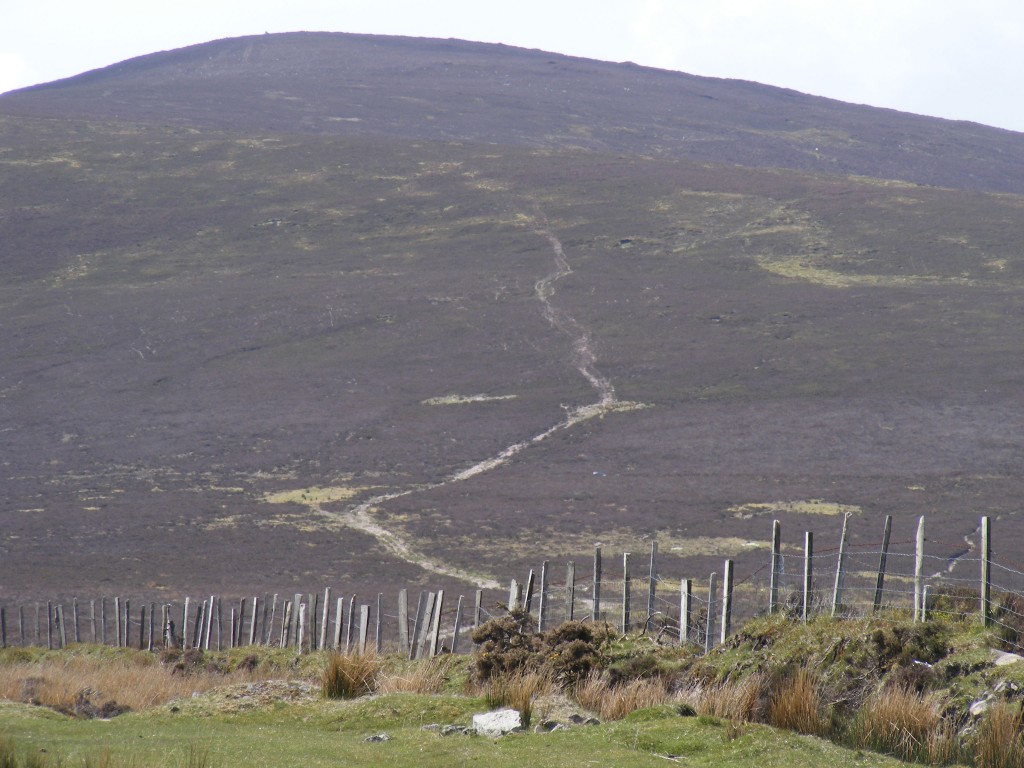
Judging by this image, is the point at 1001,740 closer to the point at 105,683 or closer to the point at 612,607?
the point at 105,683

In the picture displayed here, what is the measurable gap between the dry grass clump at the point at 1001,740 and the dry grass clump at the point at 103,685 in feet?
29.0

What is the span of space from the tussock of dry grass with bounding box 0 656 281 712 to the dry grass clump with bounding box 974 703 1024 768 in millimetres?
8774

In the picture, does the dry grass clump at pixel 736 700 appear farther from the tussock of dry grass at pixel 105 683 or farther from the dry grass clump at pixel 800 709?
the tussock of dry grass at pixel 105 683

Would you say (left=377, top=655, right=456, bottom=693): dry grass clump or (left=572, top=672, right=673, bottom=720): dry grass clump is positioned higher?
(left=572, top=672, right=673, bottom=720): dry grass clump

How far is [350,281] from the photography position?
235 feet

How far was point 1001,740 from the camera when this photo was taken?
23.7 ft

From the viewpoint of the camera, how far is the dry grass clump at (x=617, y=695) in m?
9.50

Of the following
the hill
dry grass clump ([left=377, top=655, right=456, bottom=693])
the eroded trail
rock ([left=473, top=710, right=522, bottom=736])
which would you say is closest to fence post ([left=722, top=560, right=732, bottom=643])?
rock ([left=473, top=710, right=522, bottom=736])

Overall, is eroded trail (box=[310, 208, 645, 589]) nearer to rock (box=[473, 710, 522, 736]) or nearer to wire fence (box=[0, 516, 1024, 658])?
wire fence (box=[0, 516, 1024, 658])

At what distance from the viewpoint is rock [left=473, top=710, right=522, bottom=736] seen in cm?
885

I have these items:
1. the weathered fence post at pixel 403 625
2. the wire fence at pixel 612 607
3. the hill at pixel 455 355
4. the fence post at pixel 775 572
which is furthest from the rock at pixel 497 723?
the hill at pixel 455 355

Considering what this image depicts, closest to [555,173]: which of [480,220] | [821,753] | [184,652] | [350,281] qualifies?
[480,220]

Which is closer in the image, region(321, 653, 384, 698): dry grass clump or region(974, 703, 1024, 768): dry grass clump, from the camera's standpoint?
region(974, 703, 1024, 768): dry grass clump

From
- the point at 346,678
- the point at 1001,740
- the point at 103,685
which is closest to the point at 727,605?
the point at 346,678
